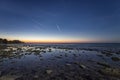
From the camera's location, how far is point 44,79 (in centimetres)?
1105

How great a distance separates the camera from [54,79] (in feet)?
36.6

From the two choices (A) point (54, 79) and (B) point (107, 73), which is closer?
(A) point (54, 79)

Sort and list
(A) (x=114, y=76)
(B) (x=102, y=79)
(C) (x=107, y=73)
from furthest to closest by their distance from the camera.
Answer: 1. (C) (x=107, y=73)
2. (A) (x=114, y=76)
3. (B) (x=102, y=79)

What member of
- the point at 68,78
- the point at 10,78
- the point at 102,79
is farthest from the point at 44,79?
the point at 102,79

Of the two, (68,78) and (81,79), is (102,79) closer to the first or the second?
(81,79)

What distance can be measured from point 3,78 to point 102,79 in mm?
11313

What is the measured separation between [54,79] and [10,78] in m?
5.09

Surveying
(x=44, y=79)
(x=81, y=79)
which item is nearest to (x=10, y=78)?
(x=44, y=79)

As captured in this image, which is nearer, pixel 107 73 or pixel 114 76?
pixel 114 76

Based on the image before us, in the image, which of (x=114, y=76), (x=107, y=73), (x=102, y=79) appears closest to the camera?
(x=102, y=79)

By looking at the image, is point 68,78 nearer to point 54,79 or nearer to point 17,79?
point 54,79

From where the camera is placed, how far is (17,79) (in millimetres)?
10875

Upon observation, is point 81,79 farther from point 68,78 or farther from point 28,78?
point 28,78

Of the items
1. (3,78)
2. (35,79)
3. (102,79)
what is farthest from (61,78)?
(3,78)
